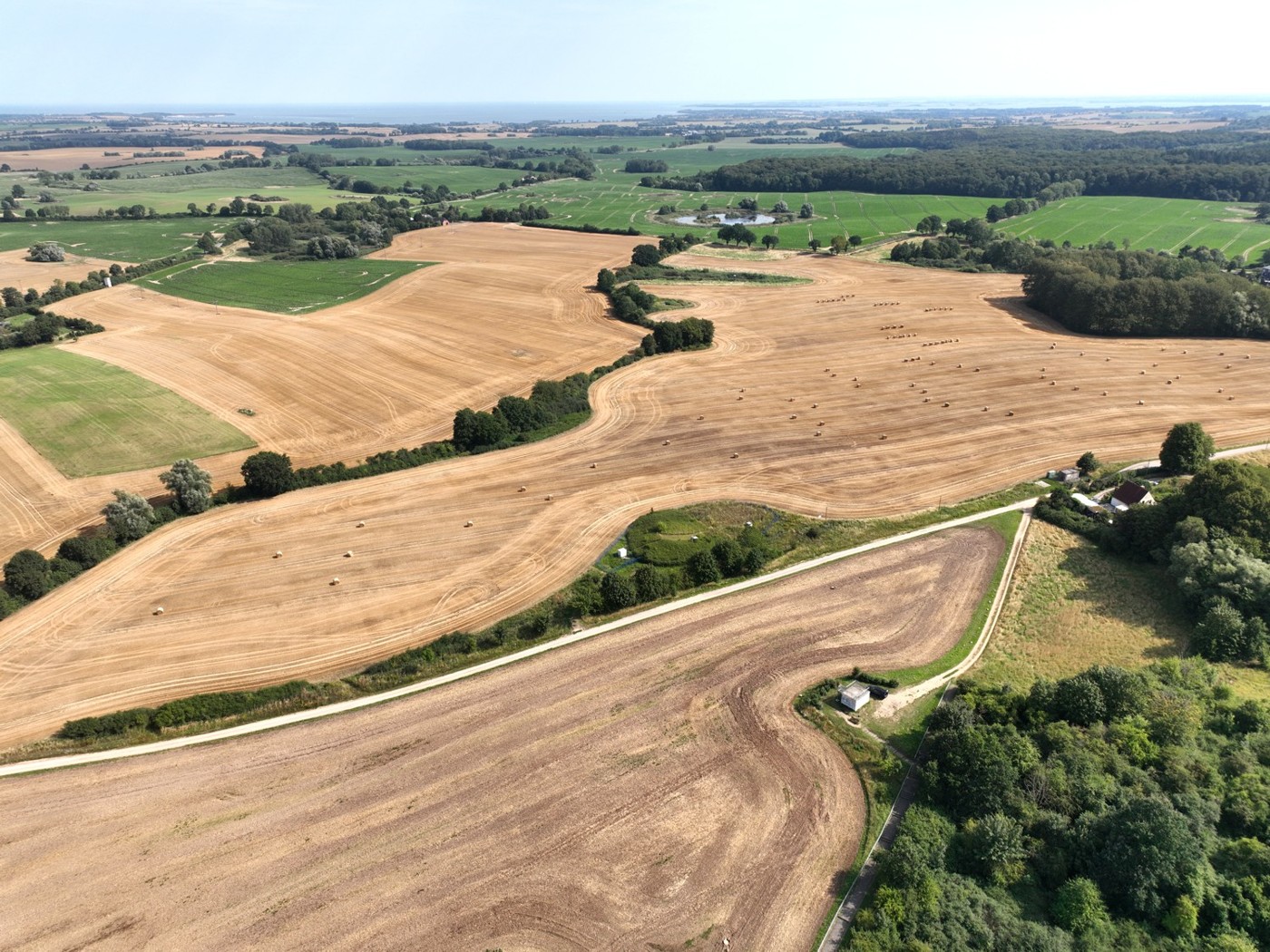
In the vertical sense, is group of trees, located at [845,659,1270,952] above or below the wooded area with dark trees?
below

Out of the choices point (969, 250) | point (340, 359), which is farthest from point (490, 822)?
point (969, 250)

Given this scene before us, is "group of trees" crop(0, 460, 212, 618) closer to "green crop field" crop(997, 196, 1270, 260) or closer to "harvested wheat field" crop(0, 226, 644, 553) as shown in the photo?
"harvested wheat field" crop(0, 226, 644, 553)

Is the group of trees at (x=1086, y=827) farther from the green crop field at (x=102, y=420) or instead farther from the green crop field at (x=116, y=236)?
the green crop field at (x=116, y=236)

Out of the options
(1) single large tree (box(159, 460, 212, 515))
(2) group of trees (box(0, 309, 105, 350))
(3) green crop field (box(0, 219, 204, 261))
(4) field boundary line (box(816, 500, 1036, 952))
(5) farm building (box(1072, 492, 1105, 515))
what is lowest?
(4) field boundary line (box(816, 500, 1036, 952))

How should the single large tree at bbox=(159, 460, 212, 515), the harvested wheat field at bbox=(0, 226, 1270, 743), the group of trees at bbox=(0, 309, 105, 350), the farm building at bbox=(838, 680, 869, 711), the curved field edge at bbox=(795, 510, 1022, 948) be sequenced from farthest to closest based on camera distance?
the group of trees at bbox=(0, 309, 105, 350)
the single large tree at bbox=(159, 460, 212, 515)
the harvested wheat field at bbox=(0, 226, 1270, 743)
the farm building at bbox=(838, 680, 869, 711)
the curved field edge at bbox=(795, 510, 1022, 948)

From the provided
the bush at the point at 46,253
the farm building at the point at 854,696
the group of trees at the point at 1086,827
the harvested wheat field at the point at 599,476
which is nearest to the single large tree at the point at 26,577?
the harvested wheat field at the point at 599,476

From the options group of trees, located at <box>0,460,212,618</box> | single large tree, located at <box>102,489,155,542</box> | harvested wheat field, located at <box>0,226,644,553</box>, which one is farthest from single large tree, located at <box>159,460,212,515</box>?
harvested wheat field, located at <box>0,226,644,553</box>

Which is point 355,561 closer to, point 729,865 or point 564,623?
point 564,623

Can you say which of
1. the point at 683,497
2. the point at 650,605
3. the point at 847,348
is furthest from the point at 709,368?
the point at 650,605
